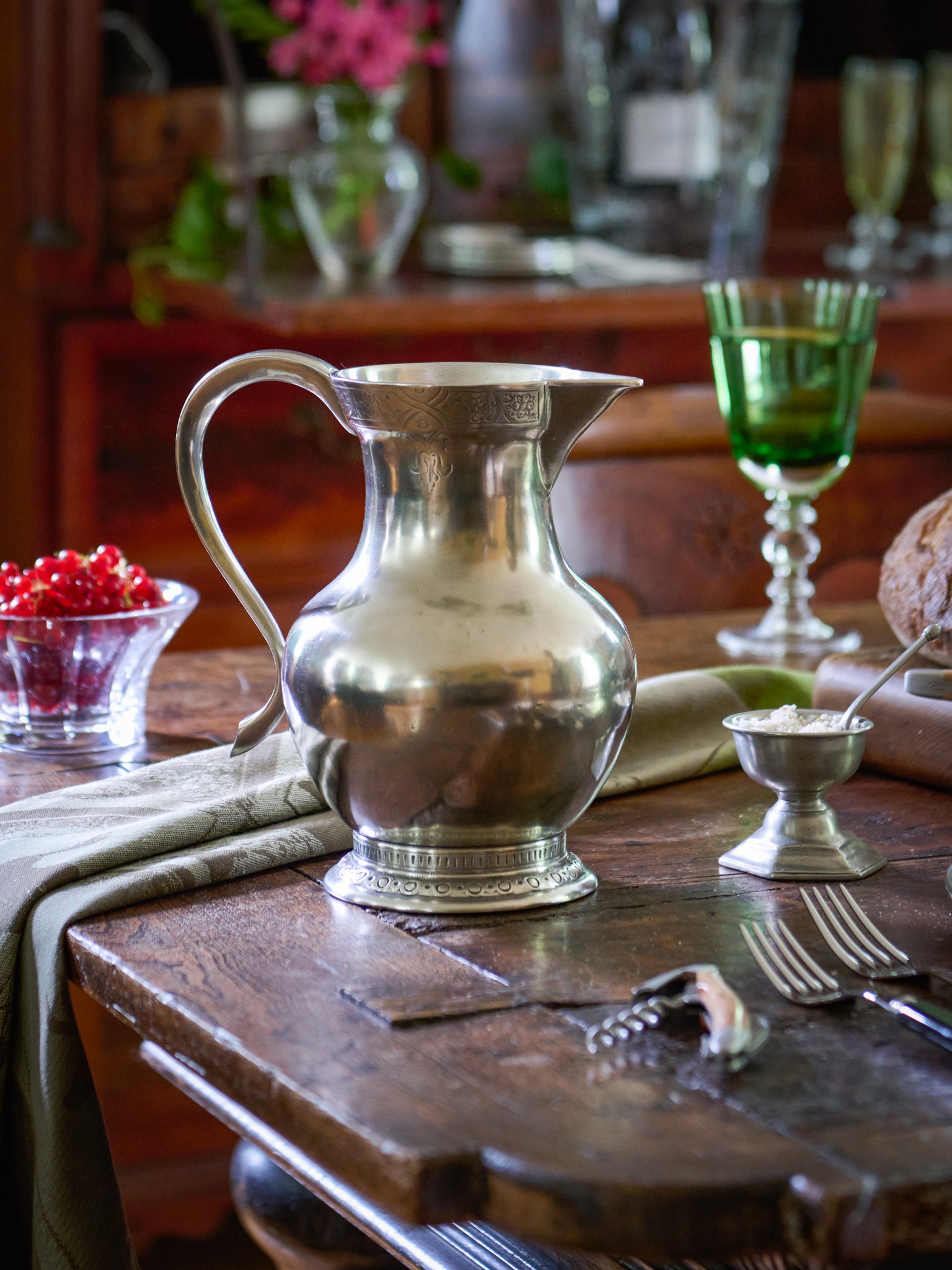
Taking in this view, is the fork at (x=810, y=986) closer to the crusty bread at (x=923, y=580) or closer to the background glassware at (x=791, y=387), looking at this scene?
the crusty bread at (x=923, y=580)

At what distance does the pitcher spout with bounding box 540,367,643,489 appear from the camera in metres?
0.68

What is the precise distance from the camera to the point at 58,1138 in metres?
0.66

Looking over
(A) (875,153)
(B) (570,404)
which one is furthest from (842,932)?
(A) (875,153)

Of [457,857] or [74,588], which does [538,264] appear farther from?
[457,857]

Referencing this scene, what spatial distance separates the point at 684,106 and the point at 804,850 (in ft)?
6.84

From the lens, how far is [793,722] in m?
0.73

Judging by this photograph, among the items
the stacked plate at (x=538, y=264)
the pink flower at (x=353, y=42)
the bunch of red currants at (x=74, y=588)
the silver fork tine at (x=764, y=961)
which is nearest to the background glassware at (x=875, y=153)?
the stacked plate at (x=538, y=264)

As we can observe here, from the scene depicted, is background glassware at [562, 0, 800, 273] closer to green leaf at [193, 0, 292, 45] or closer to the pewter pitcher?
green leaf at [193, 0, 292, 45]

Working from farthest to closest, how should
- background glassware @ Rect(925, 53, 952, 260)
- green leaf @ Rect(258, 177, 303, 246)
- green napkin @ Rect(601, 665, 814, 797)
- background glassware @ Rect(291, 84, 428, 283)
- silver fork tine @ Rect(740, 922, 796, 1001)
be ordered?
background glassware @ Rect(925, 53, 952, 260) < green leaf @ Rect(258, 177, 303, 246) < background glassware @ Rect(291, 84, 428, 283) < green napkin @ Rect(601, 665, 814, 797) < silver fork tine @ Rect(740, 922, 796, 1001)

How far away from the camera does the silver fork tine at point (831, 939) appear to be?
60 cm

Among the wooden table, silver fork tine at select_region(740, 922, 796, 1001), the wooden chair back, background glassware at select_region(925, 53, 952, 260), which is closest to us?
the wooden table

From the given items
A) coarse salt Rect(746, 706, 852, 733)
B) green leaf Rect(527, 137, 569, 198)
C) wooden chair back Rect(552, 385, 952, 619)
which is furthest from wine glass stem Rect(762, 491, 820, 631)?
green leaf Rect(527, 137, 569, 198)

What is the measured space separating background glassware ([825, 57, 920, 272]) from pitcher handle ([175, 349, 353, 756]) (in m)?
2.01

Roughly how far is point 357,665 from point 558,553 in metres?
0.10
